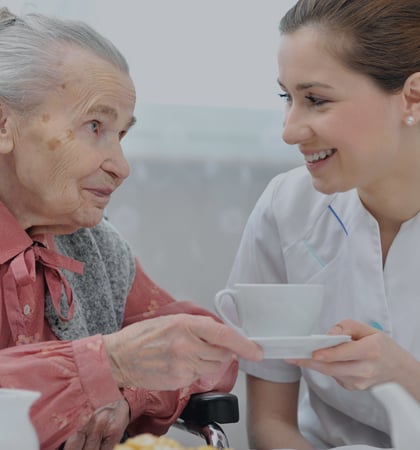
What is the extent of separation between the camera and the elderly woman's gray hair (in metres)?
1.36

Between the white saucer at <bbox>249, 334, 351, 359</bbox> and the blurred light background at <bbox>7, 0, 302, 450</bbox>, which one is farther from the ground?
the blurred light background at <bbox>7, 0, 302, 450</bbox>

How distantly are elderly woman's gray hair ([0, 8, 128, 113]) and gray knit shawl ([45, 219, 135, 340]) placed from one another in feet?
1.05

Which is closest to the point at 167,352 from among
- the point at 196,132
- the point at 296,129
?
the point at 296,129

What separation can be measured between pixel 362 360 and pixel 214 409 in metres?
0.30

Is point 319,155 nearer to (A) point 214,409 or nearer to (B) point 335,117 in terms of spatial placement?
(B) point 335,117

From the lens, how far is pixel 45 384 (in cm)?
117

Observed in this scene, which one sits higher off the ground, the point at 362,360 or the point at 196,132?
the point at 196,132

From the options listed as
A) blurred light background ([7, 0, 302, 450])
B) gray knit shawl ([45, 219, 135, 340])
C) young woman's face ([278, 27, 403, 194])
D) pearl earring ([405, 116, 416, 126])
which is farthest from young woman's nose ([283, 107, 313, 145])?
blurred light background ([7, 0, 302, 450])

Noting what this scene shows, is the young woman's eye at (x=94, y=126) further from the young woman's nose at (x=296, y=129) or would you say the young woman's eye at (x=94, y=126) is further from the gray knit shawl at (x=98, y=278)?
the young woman's nose at (x=296, y=129)

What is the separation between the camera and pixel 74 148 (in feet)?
4.51

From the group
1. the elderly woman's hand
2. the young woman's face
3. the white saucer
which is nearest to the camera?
the white saucer

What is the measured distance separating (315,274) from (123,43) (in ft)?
3.22

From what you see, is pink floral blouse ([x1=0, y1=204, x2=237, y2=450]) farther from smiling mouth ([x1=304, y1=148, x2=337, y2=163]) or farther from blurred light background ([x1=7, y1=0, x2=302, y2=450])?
blurred light background ([x1=7, y1=0, x2=302, y2=450])

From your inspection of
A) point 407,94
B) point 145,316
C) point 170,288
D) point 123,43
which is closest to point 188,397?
point 145,316
